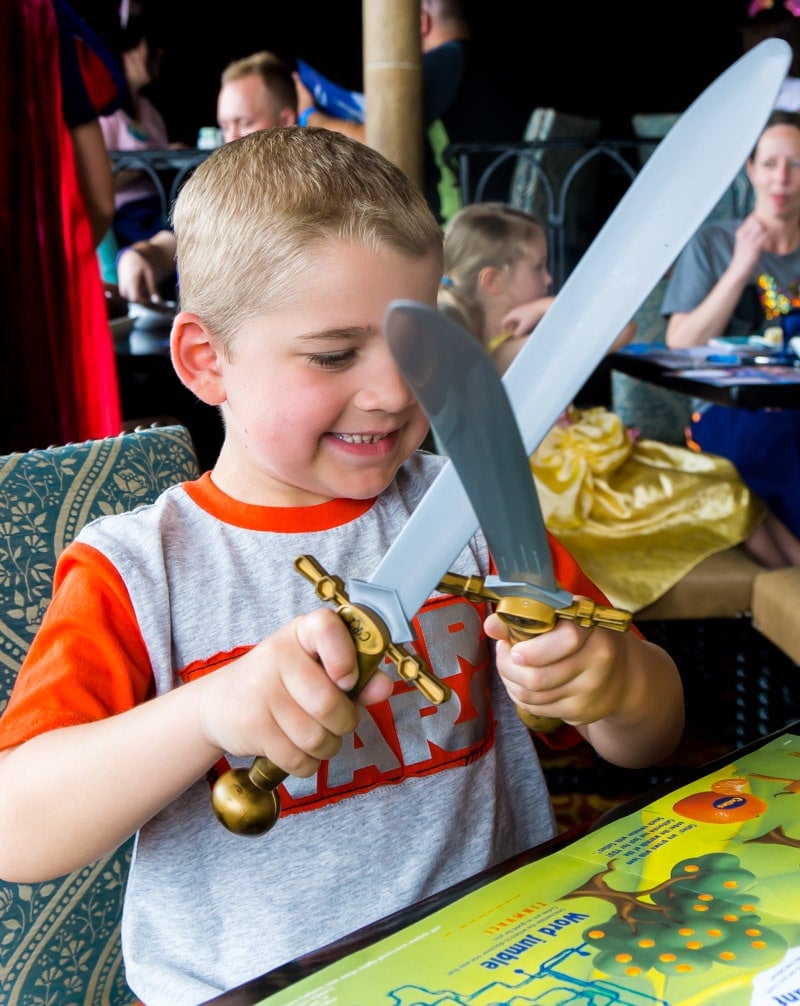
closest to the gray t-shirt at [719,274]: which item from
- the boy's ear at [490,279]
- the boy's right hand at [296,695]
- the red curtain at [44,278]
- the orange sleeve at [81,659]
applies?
the boy's ear at [490,279]

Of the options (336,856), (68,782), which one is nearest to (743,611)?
(336,856)

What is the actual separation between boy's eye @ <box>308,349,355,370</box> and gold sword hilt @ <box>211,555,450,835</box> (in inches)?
9.5

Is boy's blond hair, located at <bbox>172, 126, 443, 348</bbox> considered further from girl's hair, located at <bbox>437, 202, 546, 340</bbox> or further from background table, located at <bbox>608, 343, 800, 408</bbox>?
girl's hair, located at <bbox>437, 202, 546, 340</bbox>

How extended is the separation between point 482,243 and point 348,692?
214 centimetres

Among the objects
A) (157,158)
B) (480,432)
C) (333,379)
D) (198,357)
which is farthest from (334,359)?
(157,158)

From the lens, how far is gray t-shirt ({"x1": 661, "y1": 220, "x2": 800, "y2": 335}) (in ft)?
8.93

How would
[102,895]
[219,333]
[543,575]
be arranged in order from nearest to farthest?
[543,575] → [219,333] → [102,895]

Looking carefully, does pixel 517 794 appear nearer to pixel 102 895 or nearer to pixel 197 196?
pixel 102 895

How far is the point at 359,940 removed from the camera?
1.68 feet

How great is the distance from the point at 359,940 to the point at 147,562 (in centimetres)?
35

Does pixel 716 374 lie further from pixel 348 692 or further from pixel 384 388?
pixel 348 692

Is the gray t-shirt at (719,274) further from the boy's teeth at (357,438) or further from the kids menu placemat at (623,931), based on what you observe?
the kids menu placemat at (623,931)

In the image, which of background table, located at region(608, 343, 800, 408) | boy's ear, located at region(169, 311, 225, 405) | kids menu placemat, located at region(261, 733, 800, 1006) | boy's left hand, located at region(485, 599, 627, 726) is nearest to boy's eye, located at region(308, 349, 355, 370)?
boy's ear, located at region(169, 311, 225, 405)

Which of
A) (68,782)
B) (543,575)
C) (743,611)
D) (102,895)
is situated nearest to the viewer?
(543,575)
